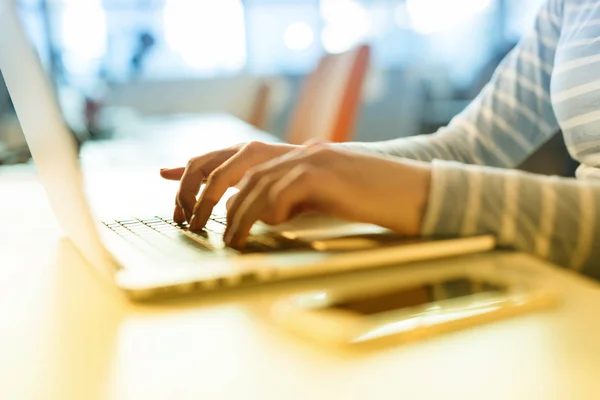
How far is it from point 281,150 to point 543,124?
0.53m

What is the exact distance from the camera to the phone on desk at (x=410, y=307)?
0.33 metres

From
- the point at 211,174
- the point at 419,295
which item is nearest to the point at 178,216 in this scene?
the point at 211,174

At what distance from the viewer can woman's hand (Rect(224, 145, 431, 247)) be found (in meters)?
0.49

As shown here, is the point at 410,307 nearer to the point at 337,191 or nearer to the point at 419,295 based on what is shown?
the point at 419,295

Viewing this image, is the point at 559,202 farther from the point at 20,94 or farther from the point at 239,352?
the point at 20,94

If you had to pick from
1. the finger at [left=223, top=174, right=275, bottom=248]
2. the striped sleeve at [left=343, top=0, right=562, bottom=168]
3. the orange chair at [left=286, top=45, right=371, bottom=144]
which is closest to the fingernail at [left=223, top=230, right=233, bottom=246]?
the finger at [left=223, top=174, right=275, bottom=248]

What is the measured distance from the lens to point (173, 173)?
749 mm

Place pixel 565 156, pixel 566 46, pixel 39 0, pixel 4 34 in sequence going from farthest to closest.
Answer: pixel 39 0, pixel 565 156, pixel 566 46, pixel 4 34

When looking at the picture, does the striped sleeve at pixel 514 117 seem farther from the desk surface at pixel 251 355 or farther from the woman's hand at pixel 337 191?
the desk surface at pixel 251 355

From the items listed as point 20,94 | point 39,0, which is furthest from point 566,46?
point 39,0

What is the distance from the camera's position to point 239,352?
32cm

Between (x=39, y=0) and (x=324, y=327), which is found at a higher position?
(x=39, y=0)

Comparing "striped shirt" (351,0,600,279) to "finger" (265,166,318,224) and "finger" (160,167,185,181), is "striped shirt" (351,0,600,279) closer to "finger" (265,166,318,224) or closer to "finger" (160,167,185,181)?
"finger" (265,166,318,224)

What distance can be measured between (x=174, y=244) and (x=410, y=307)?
0.25 metres
